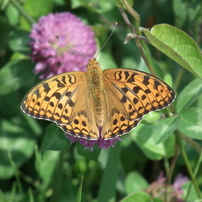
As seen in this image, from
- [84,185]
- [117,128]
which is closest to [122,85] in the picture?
[117,128]

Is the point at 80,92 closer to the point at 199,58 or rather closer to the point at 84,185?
the point at 199,58

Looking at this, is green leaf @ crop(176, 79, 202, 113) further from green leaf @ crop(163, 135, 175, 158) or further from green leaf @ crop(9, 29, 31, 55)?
green leaf @ crop(9, 29, 31, 55)

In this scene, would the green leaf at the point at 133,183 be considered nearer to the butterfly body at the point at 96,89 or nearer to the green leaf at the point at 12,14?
the butterfly body at the point at 96,89

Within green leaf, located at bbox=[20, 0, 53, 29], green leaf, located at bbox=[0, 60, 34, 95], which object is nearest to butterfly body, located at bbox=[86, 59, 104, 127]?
green leaf, located at bbox=[0, 60, 34, 95]

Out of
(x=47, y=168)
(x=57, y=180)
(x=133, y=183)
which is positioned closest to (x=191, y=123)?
(x=133, y=183)

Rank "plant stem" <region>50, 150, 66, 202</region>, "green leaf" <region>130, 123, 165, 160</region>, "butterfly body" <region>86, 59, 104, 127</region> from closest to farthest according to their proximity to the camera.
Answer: "butterfly body" <region>86, 59, 104, 127</region> < "green leaf" <region>130, 123, 165, 160</region> < "plant stem" <region>50, 150, 66, 202</region>
